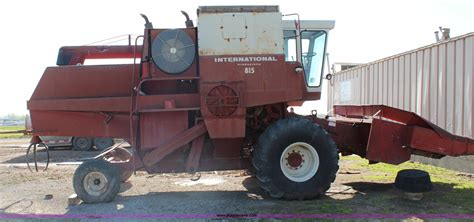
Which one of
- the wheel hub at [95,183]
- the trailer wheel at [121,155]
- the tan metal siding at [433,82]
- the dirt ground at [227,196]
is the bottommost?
the dirt ground at [227,196]

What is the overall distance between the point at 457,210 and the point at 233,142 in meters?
3.58

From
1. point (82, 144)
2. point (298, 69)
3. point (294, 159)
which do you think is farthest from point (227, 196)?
point (82, 144)

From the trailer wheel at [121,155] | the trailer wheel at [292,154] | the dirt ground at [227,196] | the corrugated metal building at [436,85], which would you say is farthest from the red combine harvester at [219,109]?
the corrugated metal building at [436,85]

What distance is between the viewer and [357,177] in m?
10.1

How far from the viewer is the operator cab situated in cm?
800

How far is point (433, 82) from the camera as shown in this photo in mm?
11492

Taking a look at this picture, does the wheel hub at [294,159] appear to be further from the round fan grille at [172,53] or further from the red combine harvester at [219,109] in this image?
the round fan grille at [172,53]

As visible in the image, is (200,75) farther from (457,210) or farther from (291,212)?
(457,210)

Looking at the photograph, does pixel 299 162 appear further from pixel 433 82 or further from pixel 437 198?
pixel 433 82

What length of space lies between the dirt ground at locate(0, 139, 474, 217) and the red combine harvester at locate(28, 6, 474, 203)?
48cm

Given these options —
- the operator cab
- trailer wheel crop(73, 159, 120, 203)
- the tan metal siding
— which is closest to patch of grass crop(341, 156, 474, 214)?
the tan metal siding

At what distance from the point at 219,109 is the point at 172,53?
1272mm

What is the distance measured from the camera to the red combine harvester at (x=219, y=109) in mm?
7512

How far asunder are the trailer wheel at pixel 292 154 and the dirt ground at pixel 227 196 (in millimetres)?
226
